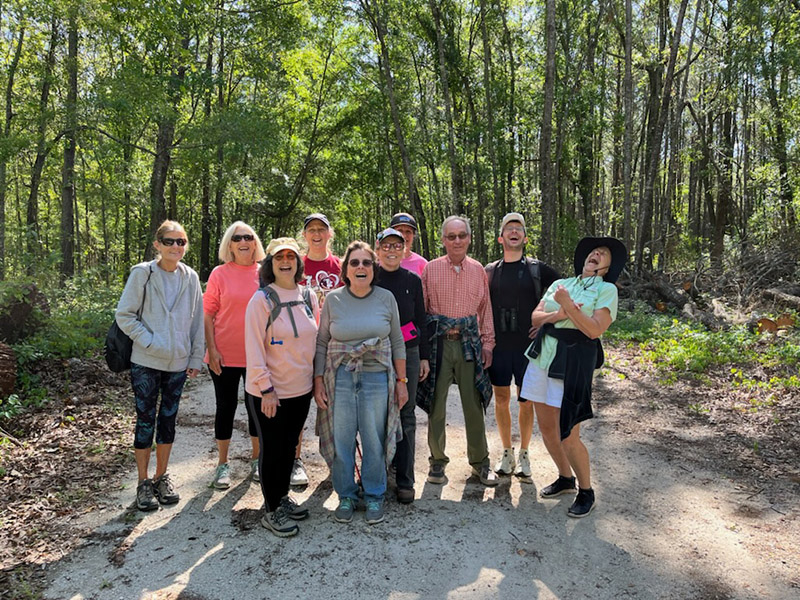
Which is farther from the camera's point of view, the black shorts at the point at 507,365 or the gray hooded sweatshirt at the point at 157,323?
the black shorts at the point at 507,365

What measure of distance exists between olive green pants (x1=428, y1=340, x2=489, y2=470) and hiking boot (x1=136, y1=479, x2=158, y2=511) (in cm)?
221

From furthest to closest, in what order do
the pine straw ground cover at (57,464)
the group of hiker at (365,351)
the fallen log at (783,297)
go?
the fallen log at (783,297)
the group of hiker at (365,351)
the pine straw ground cover at (57,464)

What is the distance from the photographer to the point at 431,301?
431 cm

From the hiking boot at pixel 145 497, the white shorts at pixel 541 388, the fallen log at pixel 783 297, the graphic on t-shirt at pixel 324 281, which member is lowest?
the hiking boot at pixel 145 497

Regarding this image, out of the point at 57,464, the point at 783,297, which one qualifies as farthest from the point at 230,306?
the point at 783,297

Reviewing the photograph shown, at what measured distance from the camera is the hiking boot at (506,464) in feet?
14.6

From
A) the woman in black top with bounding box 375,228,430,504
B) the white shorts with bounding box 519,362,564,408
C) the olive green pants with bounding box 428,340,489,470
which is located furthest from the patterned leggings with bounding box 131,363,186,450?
the white shorts with bounding box 519,362,564,408

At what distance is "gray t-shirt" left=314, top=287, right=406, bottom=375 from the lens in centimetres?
359

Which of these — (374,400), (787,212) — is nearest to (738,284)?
(787,212)

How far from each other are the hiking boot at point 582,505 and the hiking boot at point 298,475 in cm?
209

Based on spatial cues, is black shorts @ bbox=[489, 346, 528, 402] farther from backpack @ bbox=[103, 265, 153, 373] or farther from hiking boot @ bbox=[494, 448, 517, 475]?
backpack @ bbox=[103, 265, 153, 373]

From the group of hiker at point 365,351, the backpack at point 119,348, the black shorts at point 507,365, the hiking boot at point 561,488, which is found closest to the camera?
the group of hiker at point 365,351

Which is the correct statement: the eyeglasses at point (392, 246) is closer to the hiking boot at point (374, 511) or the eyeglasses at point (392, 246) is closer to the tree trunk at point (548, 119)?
the hiking boot at point (374, 511)

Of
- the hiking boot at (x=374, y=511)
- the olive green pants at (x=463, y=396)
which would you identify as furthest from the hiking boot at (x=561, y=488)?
the hiking boot at (x=374, y=511)
